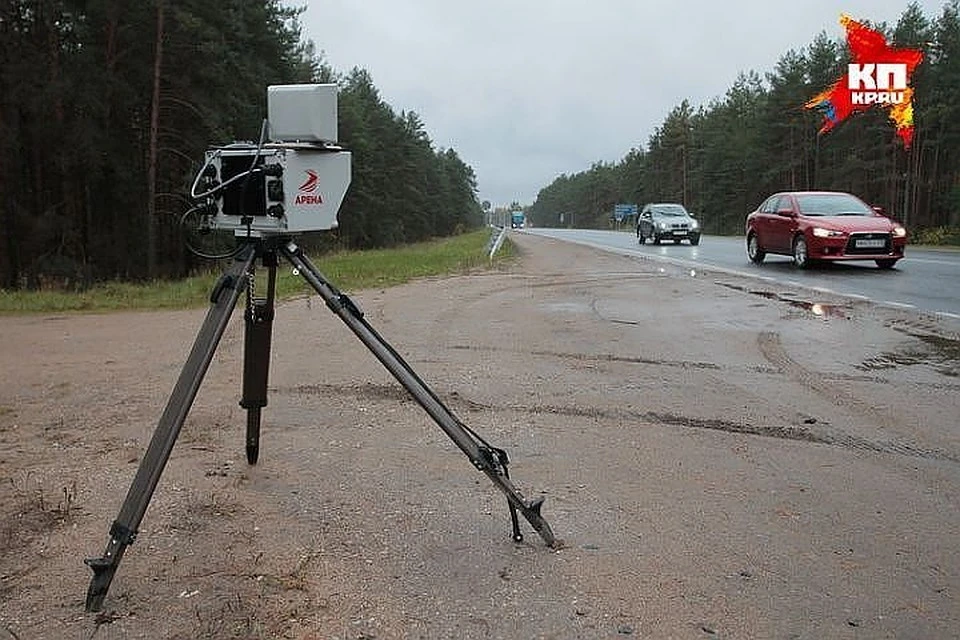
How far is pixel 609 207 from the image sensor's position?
142 meters

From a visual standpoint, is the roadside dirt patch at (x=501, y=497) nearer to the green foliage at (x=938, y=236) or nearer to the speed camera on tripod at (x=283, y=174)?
the speed camera on tripod at (x=283, y=174)

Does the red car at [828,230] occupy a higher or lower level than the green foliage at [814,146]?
lower

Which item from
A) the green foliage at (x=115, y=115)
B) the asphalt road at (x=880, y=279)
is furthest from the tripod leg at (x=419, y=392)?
the green foliage at (x=115, y=115)

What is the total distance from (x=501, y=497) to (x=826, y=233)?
46.2 ft

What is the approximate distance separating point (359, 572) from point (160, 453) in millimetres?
809

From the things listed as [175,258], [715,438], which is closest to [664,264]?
[715,438]

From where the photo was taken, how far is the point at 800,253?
54.2 ft

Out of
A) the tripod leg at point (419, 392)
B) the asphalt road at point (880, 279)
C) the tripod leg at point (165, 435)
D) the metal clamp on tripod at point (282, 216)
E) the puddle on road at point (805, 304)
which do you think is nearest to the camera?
the tripod leg at point (165, 435)

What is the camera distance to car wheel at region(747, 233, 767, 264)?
61.6 feet

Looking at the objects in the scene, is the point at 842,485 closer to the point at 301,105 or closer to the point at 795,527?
the point at 795,527

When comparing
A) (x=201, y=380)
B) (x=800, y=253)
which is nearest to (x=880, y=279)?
(x=800, y=253)

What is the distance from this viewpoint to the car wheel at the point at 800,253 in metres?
16.3

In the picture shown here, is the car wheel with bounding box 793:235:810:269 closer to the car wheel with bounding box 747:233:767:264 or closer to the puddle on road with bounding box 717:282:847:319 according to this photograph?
the car wheel with bounding box 747:233:767:264

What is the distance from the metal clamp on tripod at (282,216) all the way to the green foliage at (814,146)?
4508cm
